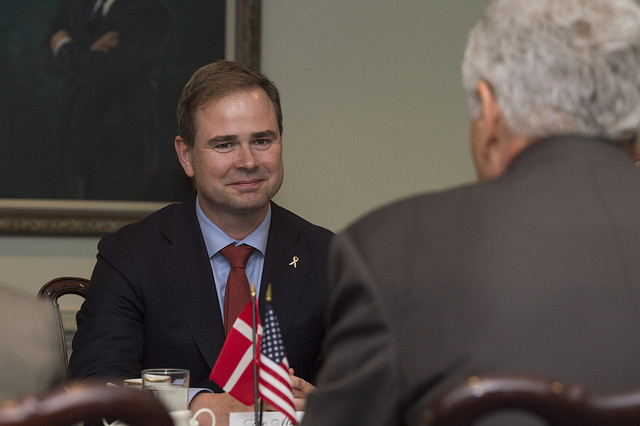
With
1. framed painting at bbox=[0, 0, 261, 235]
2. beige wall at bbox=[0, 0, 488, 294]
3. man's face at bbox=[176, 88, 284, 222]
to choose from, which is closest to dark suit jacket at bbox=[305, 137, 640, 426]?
man's face at bbox=[176, 88, 284, 222]

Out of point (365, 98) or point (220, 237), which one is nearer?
point (220, 237)

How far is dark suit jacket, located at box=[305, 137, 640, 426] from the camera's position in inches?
47.1

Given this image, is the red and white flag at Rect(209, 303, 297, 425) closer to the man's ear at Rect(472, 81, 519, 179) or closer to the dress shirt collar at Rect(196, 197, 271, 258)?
the man's ear at Rect(472, 81, 519, 179)

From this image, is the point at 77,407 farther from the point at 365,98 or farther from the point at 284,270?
the point at 365,98

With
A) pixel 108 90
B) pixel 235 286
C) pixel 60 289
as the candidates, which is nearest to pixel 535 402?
pixel 235 286

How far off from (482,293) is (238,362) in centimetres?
108

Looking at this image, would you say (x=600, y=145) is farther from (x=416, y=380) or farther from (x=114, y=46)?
(x=114, y=46)

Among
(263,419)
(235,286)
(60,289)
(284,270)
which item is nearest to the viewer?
(263,419)

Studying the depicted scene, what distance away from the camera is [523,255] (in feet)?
4.01

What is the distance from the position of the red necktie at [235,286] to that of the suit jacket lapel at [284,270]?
0.07m

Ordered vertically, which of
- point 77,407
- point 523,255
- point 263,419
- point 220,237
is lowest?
point 263,419

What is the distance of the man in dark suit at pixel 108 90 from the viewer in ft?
13.9

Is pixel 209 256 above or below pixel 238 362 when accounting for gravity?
above

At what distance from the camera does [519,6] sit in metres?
1.41
